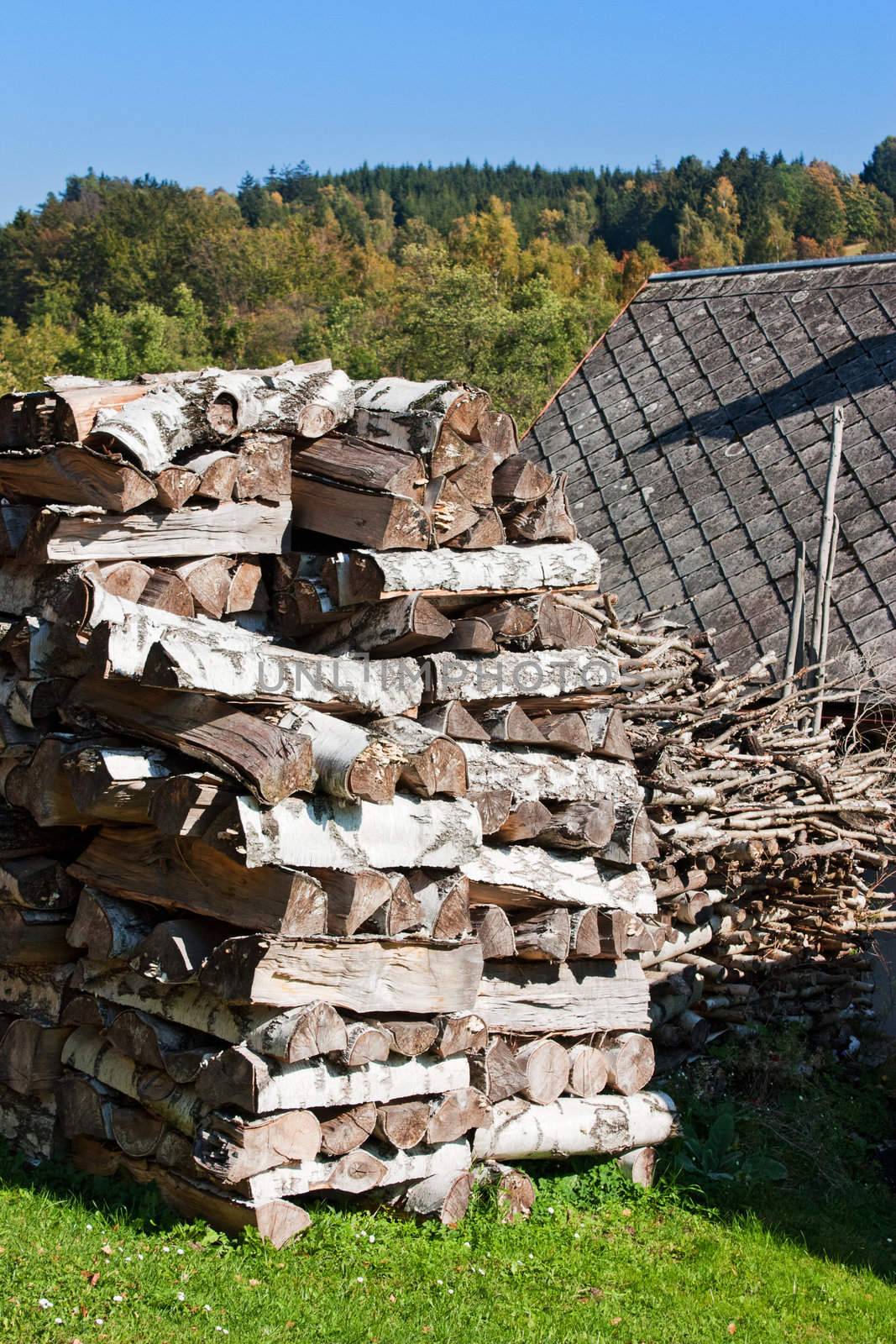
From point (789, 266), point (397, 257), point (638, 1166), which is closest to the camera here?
point (638, 1166)

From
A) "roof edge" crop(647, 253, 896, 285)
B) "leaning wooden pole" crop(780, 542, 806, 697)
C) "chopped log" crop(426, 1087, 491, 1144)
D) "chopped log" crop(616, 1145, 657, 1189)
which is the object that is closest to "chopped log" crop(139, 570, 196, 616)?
"chopped log" crop(426, 1087, 491, 1144)

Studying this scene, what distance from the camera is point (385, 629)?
4734 mm

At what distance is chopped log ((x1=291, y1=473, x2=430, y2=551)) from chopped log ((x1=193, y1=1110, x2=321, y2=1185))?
2.00 meters

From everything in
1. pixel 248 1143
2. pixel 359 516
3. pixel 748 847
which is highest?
pixel 359 516

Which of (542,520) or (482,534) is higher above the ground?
(542,520)

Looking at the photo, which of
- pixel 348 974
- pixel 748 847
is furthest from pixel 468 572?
pixel 748 847

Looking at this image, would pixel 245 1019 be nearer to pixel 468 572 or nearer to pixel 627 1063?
pixel 468 572

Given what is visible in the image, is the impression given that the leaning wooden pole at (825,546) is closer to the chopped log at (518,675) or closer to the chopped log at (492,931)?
the chopped log at (518,675)

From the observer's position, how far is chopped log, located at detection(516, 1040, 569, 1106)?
4.97 metres

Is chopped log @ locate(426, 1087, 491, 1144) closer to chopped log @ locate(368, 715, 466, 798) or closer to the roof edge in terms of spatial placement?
chopped log @ locate(368, 715, 466, 798)

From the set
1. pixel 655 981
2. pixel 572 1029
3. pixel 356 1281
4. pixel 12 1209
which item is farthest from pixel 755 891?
pixel 12 1209

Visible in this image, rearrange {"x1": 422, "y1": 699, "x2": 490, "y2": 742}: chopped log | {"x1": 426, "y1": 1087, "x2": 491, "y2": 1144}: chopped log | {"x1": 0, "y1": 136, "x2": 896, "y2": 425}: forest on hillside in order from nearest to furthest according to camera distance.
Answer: {"x1": 426, "y1": 1087, "x2": 491, "y2": 1144}: chopped log < {"x1": 422, "y1": 699, "x2": 490, "y2": 742}: chopped log < {"x1": 0, "y1": 136, "x2": 896, "y2": 425}: forest on hillside

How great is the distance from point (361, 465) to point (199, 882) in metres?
1.63

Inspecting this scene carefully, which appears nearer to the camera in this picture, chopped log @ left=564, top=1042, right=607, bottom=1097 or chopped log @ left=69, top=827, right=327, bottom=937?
chopped log @ left=69, top=827, right=327, bottom=937
